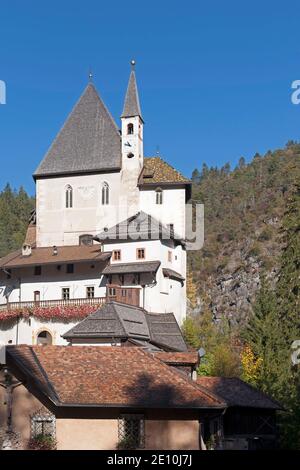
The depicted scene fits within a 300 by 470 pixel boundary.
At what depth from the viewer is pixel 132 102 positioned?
215ft

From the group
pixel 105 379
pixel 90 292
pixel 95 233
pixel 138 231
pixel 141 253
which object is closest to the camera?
pixel 105 379

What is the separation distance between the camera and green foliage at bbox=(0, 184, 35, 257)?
376 feet

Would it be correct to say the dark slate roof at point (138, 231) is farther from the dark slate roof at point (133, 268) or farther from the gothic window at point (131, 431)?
the gothic window at point (131, 431)

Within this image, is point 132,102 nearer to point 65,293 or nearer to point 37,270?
point 37,270

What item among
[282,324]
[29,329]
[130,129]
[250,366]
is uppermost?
[130,129]

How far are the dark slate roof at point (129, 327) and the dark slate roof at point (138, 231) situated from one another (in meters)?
7.38

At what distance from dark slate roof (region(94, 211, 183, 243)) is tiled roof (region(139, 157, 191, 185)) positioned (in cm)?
420

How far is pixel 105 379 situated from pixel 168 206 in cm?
3704

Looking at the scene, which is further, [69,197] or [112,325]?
[69,197]

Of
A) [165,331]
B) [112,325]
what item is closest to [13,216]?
[165,331]

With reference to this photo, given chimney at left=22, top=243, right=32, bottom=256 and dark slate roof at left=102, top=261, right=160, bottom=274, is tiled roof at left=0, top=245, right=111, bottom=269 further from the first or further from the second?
dark slate roof at left=102, top=261, right=160, bottom=274

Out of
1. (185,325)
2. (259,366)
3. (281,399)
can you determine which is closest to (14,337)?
(185,325)

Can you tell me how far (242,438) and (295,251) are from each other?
29586 mm

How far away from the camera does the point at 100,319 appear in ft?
145
